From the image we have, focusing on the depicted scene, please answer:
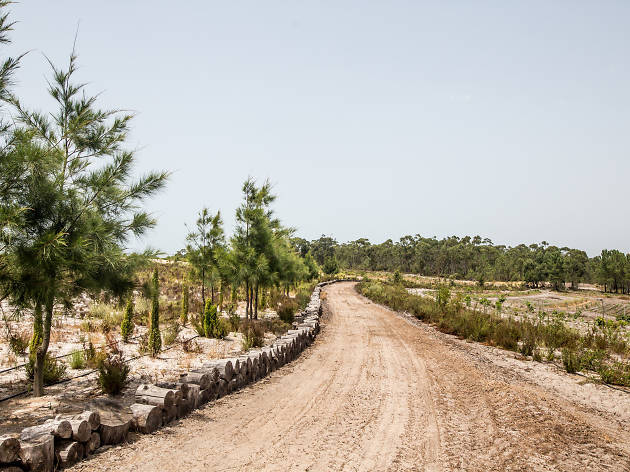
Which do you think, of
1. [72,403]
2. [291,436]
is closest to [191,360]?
[72,403]

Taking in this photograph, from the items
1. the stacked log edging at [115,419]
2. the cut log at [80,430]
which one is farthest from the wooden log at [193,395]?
the cut log at [80,430]

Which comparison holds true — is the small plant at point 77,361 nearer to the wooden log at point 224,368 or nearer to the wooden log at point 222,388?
the wooden log at point 224,368

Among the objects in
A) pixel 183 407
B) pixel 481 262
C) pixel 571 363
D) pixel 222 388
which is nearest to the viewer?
pixel 183 407

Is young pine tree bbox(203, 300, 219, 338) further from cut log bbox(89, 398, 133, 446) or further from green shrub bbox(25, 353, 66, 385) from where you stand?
cut log bbox(89, 398, 133, 446)

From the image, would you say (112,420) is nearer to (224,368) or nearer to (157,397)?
(157,397)

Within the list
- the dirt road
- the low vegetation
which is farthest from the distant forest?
the dirt road

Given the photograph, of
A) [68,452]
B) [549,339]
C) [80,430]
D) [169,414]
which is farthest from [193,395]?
[549,339]

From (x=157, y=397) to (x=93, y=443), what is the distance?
115cm

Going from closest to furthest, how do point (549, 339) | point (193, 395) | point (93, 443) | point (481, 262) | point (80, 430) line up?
point (80, 430) → point (93, 443) → point (193, 395) → point (549, 339) → point (481, 262)

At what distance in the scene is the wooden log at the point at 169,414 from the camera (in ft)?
18.8

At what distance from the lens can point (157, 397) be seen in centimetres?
577

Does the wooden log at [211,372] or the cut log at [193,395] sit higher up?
the wooden log at [211,372]

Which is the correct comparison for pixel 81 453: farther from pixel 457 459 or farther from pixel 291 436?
pixel 457 459

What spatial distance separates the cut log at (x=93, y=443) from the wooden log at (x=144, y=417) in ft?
2.00
